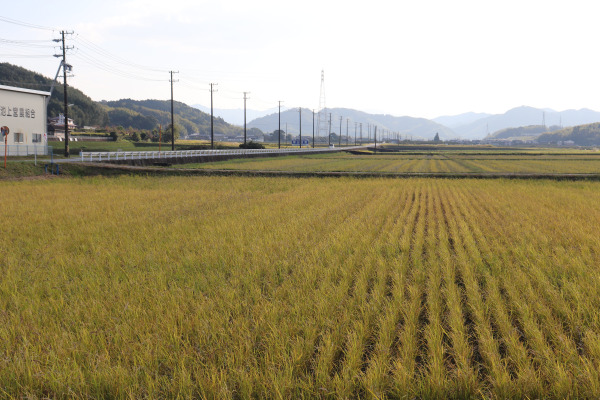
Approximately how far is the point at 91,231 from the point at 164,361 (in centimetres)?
801

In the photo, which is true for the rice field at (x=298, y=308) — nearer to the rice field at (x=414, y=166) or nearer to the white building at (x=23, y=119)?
the rice field at (x=414, y=166)

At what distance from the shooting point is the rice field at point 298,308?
3971 mm

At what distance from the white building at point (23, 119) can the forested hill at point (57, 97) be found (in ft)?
270

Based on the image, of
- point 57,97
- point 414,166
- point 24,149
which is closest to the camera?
point 24,149

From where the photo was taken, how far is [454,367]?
434 cm

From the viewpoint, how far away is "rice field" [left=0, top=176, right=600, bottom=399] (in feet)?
13.0

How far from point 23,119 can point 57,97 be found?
308ft

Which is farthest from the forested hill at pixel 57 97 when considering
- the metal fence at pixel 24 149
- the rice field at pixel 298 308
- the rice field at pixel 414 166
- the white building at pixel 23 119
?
the rice field at pixel 298 308

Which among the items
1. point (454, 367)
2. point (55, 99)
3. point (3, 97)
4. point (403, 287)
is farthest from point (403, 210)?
point (55, 99)

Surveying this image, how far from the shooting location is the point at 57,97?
120 meters

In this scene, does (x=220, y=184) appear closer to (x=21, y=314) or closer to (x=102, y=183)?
(x=102, y=183)

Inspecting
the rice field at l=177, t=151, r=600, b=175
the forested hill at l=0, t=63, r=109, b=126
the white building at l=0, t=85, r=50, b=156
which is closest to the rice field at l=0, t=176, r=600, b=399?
the rice field at l=177, t=151, r=600, b=175

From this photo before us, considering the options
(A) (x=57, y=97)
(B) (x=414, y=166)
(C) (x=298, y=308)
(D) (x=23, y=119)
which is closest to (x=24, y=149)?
(D) (x=23, y=119)

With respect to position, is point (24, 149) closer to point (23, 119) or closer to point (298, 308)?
point (23, 119)
